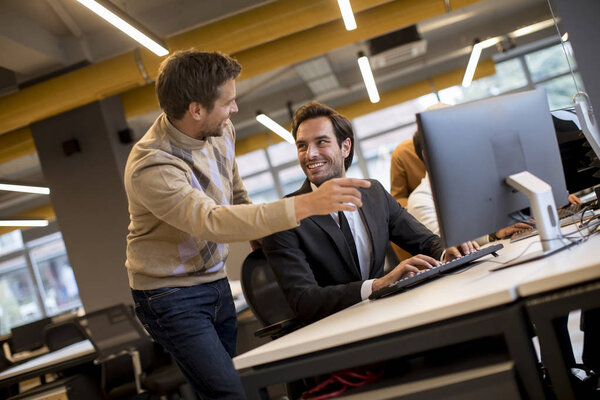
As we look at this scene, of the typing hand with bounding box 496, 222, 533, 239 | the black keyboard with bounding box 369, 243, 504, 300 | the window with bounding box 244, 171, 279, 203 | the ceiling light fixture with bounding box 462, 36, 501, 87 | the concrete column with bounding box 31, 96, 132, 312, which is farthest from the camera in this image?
the window with bounding box 244, 171, 279, 203

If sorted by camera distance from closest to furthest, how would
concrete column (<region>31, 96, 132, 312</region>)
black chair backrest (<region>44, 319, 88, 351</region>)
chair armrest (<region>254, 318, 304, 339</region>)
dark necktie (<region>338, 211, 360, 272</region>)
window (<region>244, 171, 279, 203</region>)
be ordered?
1. chair armrest (<region>254, 318, 304, 339</region>)
2. dark necktie (<region>338, 211, 360, 272</region>)
3. black chair backrest (<region>44, 319, 88, 351</region>)
4. concrete column (<region>31, 96, 132, 312</region>)
5. window (<region>244, 171, 279, 203</region>)

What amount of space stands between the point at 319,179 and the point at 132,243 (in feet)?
2.50

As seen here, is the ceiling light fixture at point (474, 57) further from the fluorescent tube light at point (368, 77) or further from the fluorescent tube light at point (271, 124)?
the fluorescent tube light at point (271, 124)

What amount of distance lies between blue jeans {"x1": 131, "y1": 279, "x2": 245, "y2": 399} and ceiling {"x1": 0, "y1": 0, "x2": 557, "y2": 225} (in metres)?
2.94

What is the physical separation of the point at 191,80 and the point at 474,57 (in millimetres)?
8340

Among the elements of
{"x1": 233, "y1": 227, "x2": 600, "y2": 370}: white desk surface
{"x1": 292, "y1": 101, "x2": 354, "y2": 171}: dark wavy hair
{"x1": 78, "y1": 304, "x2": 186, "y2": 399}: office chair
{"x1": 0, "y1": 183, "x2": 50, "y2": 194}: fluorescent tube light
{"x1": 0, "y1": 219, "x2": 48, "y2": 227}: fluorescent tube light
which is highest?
{"x1": 0, "y1": 183, "x2": 50, "y2": 194}: fluorescent tube light

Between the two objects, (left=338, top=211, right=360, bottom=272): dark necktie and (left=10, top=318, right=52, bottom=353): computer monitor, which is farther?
(left=10, top=318, right=52, bottom=353): computer monitor

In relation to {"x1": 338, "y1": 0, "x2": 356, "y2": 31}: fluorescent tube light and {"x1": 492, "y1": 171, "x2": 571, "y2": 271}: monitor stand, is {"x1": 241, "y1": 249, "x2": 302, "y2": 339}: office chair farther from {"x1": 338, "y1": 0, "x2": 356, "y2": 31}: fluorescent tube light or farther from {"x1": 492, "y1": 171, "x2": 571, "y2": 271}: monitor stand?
{"x1": 338, "y1": 0, "x2": 356, "y2": 31}: fluorescent tube light

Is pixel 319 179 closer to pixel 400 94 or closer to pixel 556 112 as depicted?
pixel 556 112

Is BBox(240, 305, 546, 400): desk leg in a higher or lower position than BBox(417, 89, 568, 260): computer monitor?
lower

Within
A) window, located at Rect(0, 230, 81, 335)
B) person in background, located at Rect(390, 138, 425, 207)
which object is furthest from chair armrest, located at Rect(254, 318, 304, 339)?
window, located at Rect(0, 230, 81, 335)

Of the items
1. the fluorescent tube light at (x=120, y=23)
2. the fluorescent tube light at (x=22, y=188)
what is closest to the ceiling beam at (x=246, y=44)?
the fluorescent tube light at (x=22, y=188)

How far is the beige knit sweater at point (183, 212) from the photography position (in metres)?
1.69

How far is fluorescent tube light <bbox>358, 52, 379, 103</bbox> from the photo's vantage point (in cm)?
771
